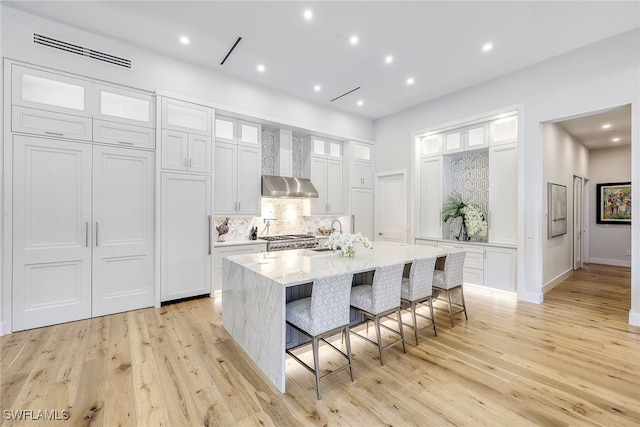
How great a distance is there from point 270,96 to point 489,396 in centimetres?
498

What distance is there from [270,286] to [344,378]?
986mm

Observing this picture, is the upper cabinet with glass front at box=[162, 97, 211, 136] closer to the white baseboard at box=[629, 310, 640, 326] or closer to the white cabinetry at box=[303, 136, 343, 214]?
the white cabinetry at box=[303, 136, 343, 214]

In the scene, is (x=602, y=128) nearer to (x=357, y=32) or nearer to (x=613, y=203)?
(x=613, y=203)

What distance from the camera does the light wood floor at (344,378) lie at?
1.92 meters

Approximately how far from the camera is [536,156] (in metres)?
4.20

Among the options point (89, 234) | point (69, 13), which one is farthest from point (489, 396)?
point (69, 13)

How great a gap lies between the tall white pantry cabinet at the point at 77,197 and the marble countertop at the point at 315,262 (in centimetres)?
186

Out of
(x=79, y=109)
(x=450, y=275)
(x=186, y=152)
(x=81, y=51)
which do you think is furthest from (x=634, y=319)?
(x=81, y=51)

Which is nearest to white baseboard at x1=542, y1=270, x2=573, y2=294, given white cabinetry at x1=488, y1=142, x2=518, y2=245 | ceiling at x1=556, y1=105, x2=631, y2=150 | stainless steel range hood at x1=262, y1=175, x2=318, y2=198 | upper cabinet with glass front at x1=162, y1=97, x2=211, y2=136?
white cabinetry at x1=488, y1=142, x2=518, y2=245

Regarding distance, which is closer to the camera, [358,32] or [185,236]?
[358,32]

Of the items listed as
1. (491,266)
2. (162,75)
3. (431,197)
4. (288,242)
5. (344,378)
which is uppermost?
(162,75)

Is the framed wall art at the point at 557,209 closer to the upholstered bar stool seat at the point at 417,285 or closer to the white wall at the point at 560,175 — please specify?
the white wall at the point at 560,175

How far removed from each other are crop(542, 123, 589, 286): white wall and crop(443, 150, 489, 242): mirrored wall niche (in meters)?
0.87

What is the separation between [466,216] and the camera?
5.11 m
